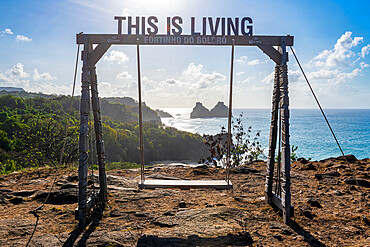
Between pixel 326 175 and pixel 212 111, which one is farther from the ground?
pixel 212 111

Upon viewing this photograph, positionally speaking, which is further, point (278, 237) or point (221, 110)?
point (221, 110)

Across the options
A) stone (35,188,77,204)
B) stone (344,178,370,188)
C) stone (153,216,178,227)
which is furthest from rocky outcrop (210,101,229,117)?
stone (153,216,178,227)

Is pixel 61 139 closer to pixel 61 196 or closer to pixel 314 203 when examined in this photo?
pixel 61 196

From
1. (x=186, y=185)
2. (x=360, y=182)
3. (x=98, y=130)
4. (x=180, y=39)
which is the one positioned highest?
(x=180, y=39)

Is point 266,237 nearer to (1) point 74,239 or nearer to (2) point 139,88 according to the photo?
(1) point 74,239

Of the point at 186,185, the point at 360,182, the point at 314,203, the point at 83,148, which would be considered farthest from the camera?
the point at 360,182

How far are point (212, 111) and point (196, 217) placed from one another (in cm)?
12358

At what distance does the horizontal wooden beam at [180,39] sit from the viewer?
461 centimetres

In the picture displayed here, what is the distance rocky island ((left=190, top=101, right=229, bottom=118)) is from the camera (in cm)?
11550

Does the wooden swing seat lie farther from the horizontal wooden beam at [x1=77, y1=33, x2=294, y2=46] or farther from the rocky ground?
the horizontal wooden beam at [x1=77, y1=33, x2=294, y2=46]

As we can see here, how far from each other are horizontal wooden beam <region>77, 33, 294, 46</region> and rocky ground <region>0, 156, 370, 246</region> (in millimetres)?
3220

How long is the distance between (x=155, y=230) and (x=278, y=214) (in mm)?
2310

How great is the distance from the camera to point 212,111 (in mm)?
126812

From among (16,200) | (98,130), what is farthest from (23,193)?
(98,130)
